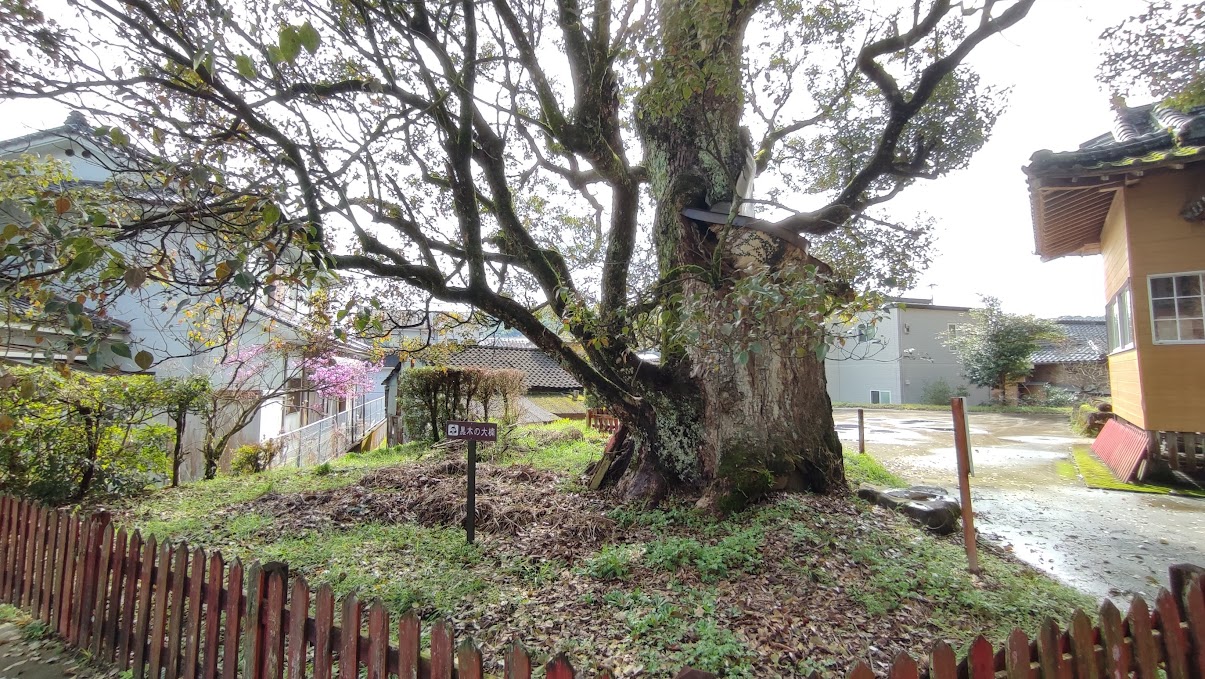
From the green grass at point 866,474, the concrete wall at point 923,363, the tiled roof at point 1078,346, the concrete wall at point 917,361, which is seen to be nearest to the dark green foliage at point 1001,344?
the tiled roof at point 1078,346

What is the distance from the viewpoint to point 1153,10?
4.47 meters

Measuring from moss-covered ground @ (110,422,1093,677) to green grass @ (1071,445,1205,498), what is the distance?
4.66 meters

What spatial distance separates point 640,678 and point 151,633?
8.44 feet

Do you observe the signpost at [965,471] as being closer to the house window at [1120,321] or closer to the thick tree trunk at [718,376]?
the thick tree trunk at [718,376]

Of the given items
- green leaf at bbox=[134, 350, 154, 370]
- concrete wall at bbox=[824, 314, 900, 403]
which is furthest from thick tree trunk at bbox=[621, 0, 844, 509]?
concrete wall at bbox=[824, 314, 900, 403]

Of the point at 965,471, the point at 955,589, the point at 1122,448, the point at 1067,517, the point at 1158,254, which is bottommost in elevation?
the point at 1067,517

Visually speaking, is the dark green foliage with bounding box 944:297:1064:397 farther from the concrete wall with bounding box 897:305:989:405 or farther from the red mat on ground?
the red mat on ground

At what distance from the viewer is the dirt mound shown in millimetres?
5000

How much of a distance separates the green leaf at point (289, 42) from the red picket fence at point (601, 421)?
1085cm

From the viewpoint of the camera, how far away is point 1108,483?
7797 millimetres

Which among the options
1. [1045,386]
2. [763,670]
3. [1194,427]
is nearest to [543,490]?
[763,670]

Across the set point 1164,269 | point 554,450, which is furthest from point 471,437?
point 1164,269

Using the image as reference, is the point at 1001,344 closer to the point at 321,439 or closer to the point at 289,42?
the point at 321,439

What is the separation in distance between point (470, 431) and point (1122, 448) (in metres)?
10.5
